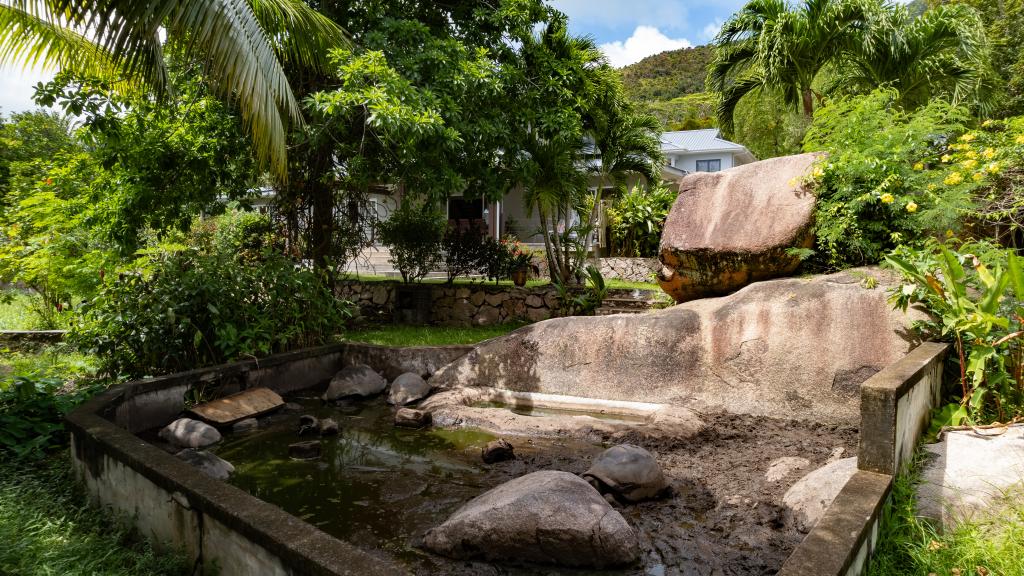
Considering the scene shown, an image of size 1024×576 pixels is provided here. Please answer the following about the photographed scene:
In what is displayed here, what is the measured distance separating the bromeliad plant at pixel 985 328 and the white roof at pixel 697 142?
26.0 meters

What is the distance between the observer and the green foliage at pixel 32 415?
554cm

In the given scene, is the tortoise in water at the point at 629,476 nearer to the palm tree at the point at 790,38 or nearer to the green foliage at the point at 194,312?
the green foliage at the point at 194,312

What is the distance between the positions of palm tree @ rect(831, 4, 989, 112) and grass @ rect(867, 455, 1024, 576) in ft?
37.9

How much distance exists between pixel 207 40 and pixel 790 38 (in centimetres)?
1146

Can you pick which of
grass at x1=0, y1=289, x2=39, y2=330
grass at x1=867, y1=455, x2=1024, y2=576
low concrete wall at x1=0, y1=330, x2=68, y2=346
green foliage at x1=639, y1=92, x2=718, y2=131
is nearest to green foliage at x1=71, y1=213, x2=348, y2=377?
low concrete wall at x1=0, y1=330, x2=68, y2=346

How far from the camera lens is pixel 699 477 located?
5816 mm

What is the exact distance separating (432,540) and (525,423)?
2965 mm

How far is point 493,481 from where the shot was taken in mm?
5852

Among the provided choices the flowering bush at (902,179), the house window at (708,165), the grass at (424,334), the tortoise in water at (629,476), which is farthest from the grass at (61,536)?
the house window at (708,165)

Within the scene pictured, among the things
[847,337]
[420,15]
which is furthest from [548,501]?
[420,15]

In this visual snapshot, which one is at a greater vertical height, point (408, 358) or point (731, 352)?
point (731, 352)

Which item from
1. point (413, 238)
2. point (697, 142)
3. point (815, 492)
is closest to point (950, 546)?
point (815, 492)

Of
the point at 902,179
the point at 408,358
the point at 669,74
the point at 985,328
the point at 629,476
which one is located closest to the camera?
the point at 985,328

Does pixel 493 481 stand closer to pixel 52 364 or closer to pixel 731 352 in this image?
pixel 731 352
